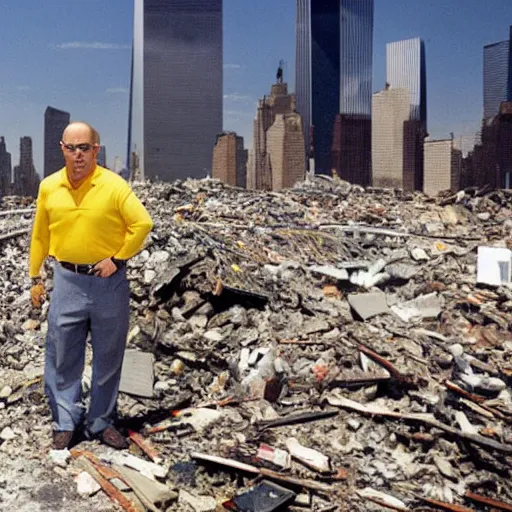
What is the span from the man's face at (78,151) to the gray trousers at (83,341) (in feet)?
1.76

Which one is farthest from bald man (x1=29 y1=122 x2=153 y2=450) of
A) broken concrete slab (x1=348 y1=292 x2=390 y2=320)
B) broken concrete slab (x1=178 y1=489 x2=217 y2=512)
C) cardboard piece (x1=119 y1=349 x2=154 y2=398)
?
broken concrete slab (x1=348 y1=292 x2=390 y2=320)

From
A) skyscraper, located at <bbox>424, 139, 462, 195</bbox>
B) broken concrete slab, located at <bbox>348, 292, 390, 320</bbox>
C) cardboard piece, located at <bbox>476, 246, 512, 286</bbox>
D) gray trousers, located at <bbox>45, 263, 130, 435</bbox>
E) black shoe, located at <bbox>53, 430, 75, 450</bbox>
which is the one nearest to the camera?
gray trousers, located at <bbox>45, 263, 130, 435</bbox>

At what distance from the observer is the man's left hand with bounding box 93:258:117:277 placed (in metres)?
3.36

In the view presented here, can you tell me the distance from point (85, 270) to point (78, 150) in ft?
2.08

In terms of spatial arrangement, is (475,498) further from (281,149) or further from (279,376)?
(281,149)

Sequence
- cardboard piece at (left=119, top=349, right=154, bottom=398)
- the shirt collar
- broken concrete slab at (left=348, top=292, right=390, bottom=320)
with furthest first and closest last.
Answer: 1. broken concrete slab at (left=348, top=292, right=390, bottom=320)
2. cardboard piece at (left=119, top=349, right=154, bottom=398)
3. the shirt collar

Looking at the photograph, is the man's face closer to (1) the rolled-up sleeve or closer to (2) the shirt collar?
(2) the shirt collar

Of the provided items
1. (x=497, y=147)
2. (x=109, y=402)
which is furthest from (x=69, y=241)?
(x=497, y=147)

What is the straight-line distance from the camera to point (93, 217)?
330cm

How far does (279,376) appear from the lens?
4586 millimetres

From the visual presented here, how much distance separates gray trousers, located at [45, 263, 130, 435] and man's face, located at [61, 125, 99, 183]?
1.76ft

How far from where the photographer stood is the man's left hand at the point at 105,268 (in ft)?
11.0

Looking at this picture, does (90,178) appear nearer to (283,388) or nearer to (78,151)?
(78,151)

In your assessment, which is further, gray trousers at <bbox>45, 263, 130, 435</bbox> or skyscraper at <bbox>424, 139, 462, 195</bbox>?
skyscraper at <bbox>424, 139, 462, 195</bbox>
